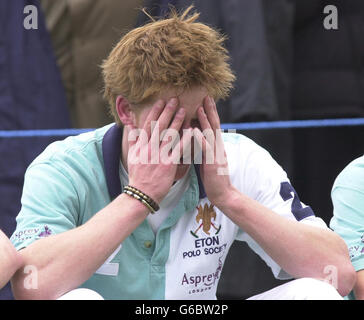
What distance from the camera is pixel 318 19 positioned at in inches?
120

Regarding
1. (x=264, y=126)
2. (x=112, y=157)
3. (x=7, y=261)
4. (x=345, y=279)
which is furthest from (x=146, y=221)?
(x=264, y=126)

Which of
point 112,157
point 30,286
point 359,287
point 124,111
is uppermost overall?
point 124,111

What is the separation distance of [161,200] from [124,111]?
0.25m

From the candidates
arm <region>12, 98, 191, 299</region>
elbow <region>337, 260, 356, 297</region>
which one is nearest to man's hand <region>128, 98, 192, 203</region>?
arm <region>12, 98, 191, 299</region>

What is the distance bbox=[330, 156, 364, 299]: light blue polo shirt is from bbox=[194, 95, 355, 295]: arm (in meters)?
0.19

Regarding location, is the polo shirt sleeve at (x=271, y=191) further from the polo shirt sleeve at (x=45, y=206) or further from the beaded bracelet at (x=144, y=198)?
the polo shirt sleeve at (x=45, y=206)

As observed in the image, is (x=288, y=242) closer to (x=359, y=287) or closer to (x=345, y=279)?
(x=345, y=279)

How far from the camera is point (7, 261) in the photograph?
1.62 metres

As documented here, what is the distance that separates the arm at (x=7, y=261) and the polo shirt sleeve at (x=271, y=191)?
0.64m

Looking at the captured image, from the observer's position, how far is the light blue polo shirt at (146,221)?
185 cm

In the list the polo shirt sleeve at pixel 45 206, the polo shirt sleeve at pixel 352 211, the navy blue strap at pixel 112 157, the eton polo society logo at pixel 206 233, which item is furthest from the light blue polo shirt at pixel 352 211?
the polo shirt sleeve at pixel 45 206
